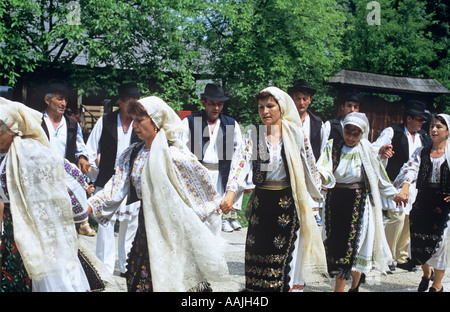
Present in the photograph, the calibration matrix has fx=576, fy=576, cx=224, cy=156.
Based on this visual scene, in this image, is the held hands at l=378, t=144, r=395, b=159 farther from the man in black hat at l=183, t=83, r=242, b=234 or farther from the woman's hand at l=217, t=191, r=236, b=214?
the woman's hand at l=217, t=191, r=236, b=214

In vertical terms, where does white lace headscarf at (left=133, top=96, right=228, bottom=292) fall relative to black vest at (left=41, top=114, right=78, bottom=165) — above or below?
below

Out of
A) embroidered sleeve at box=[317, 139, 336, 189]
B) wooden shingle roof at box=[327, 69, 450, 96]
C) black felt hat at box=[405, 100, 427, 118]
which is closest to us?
embroidered sleeve at box=[317, 139, 336, 189]

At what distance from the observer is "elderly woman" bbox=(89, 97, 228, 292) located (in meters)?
4.21

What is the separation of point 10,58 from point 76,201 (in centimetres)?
580

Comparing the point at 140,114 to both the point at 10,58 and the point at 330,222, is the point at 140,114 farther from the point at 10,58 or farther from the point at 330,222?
the point at 10,58

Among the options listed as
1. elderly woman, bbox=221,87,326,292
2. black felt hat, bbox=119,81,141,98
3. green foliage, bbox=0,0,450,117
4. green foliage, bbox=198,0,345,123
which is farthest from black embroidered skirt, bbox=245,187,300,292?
green foliage, bbox=198,0,345,123

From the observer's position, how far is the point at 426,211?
644 centimetres

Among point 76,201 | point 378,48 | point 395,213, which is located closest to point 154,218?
point 76,201

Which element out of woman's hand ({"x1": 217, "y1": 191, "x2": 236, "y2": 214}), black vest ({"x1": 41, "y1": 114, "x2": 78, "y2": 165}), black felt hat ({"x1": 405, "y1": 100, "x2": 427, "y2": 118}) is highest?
black felt hat ({"x1": 405, "y1": 100, "x2": 427, "y2": 118})

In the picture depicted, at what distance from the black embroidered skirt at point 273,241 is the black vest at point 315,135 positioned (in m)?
2.26

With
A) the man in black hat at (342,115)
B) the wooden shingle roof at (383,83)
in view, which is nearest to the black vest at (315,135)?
the man in black hat at (342,115)

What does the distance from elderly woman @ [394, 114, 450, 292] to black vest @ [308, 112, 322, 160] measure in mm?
1154

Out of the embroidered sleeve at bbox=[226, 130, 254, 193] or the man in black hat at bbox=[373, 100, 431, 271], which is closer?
the embroidered sleeve at bbox=[226, 130, 254, 193]

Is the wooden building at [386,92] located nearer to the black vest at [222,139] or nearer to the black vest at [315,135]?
the black vest at [315,135]
